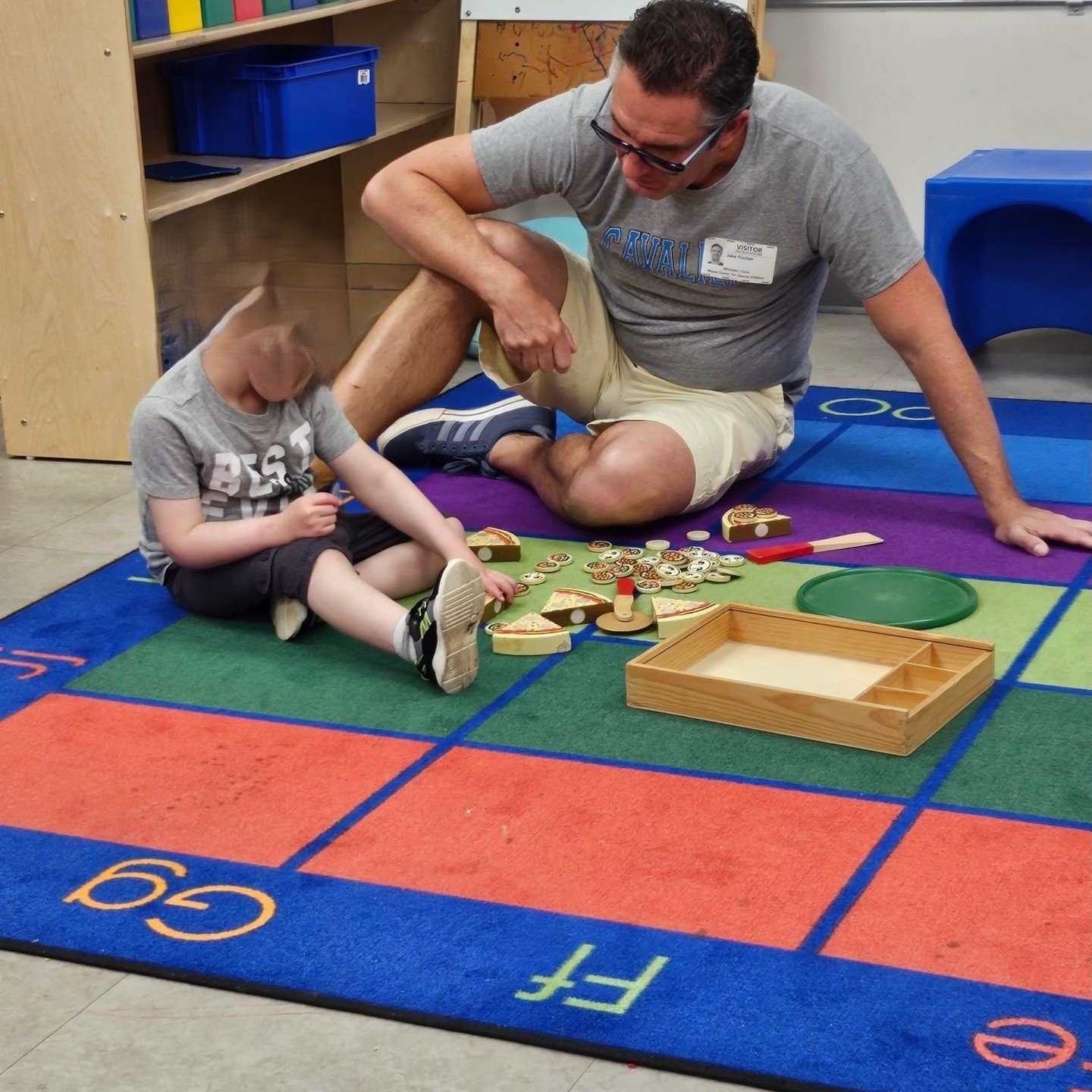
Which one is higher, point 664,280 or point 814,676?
point 664,280

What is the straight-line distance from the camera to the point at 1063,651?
1.92 m

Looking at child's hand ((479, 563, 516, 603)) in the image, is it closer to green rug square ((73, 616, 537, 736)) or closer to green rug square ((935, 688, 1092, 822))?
green rug square ((73, 616, 537, 736))

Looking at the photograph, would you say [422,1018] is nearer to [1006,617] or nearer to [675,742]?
[675,742]

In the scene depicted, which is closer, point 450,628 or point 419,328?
point 450,628

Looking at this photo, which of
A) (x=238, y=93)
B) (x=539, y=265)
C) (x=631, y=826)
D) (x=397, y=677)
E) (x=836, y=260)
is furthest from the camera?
(x=238, y=93)

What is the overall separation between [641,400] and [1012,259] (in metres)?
1.37

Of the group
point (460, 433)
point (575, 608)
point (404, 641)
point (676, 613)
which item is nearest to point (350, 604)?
point (404, 641)

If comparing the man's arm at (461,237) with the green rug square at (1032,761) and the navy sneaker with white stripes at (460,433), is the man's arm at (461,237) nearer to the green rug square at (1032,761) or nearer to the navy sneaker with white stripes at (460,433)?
the navy sneaker with white stripes at (460,433)

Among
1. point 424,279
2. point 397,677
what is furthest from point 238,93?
point 397,677

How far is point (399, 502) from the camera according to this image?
207 centimetres

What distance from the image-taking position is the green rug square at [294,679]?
5.97ft

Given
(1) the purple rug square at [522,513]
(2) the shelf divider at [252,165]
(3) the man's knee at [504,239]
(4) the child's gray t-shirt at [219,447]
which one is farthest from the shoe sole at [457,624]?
(2) the shelf divider at [252,165]

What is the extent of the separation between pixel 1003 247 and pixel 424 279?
160 centimetres

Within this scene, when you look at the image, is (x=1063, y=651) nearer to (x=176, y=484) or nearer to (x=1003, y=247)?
(x=176, y=484)
